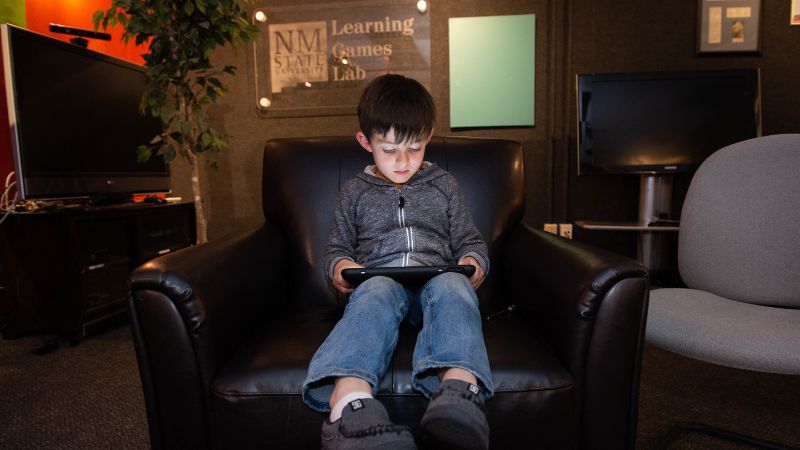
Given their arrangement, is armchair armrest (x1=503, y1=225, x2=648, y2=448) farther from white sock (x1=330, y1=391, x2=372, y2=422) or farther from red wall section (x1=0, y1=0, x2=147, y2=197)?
red wall section (x1=0, y1=0, x2=147, y2=197)

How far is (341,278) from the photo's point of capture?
1.11 m

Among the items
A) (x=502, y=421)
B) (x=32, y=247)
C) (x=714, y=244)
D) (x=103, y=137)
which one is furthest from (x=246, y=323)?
(x=103, y=137)

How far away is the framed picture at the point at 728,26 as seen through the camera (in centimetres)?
254

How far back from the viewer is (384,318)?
903 millimetres

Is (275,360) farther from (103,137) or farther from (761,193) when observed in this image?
(103,137)

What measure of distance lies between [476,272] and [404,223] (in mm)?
261

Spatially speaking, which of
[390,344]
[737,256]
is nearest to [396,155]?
[390,344]

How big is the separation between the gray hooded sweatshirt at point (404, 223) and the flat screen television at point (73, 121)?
1.64m

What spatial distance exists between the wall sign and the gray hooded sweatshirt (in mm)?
1643

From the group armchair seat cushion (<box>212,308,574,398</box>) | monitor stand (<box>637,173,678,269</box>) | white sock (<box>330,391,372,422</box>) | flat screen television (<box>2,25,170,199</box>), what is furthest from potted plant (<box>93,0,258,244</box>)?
monitor stand (<box>637,173,678,269</box>)

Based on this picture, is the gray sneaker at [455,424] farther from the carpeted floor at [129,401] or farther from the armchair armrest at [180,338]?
the carpeted floor at [129,401]

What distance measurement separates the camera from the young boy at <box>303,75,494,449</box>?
2.33ft

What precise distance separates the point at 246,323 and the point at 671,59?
2.83 metres

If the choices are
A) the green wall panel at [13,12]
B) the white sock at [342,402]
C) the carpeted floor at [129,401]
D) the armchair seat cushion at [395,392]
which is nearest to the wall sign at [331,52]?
the green wall panel at [13,12]
